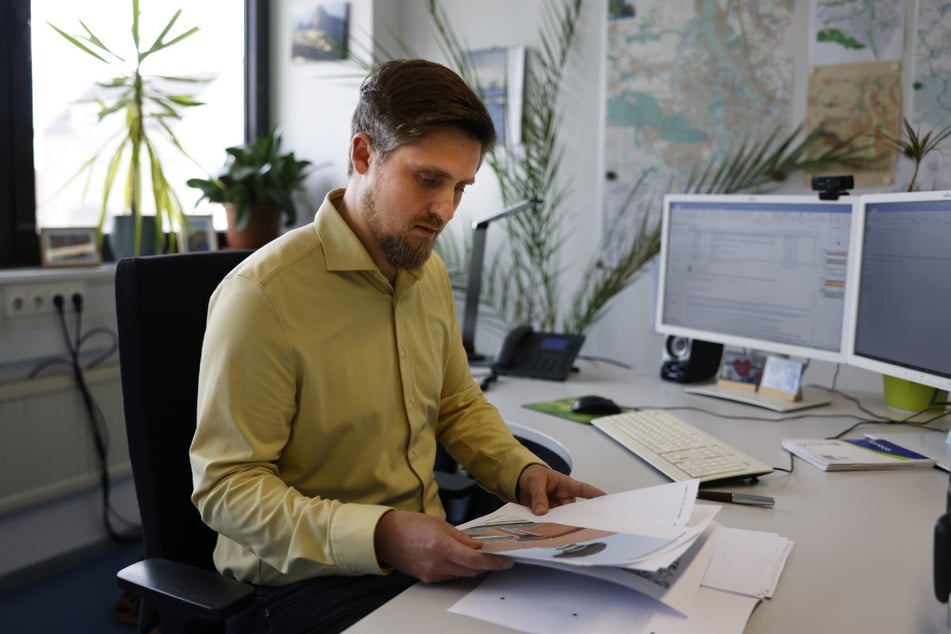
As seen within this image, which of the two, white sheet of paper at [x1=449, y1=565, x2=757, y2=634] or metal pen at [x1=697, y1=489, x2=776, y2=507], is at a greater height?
white sheet of paper at [x1=449, y1=565, x2=757, y2=634]

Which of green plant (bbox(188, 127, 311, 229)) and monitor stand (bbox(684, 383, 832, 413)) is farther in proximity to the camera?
green plant (bbox(188, 127, 311, 229))

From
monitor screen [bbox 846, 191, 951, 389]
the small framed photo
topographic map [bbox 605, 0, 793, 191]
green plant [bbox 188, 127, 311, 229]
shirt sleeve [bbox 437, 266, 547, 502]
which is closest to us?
shirt sleeve [bbox 437, 266, 547, 502]

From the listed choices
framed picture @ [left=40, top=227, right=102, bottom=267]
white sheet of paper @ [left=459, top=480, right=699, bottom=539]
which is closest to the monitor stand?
white sheet of paper @ [left=459, top=480, right=699, bottom=539]

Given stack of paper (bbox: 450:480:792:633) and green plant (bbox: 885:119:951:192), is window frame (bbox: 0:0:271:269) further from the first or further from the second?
green plant (bbox: 885:119:951:192)

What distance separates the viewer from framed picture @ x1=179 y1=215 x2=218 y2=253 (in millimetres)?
2861

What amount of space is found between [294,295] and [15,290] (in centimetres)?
155

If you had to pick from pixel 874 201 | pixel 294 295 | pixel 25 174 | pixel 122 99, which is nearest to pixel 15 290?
pixel 25 174

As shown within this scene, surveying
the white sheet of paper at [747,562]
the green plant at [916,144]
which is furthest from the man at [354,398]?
the green plant at [916,144]

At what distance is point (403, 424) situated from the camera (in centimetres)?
129

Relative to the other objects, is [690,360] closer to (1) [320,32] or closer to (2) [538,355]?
(2) [538,355]

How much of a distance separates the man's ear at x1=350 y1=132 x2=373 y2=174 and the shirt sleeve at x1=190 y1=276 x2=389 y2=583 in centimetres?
26

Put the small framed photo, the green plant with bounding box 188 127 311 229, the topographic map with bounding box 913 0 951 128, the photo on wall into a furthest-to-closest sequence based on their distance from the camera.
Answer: the photo on wall < the green plant with bounding box 188 127 311 229 < the topographic map with bounding box 913 0 951 128 < the small framed photo

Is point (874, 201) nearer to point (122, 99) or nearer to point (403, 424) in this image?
point (403, 424)

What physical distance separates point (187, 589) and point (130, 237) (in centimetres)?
197
